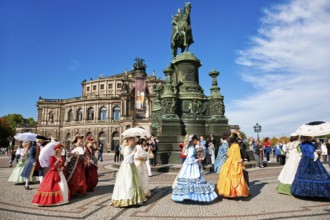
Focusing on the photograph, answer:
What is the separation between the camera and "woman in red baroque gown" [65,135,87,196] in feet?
22.5

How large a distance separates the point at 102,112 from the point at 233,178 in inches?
2471

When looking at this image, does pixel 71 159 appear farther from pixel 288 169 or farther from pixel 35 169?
pixel 288 169

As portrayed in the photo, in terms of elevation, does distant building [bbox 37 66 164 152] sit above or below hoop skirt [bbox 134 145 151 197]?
above

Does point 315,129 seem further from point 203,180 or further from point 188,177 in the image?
point 188,177

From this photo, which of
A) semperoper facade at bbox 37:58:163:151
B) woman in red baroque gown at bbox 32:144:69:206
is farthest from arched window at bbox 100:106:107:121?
woman in red baroque gown at bbox 32:144:69:206

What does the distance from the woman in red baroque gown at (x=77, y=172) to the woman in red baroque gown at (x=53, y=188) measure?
621mm

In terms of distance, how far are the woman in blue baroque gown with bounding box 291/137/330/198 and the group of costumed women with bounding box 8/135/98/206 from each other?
6099 mm

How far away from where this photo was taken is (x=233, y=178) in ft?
19.9

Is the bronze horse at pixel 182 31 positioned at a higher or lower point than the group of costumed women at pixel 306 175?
A: higher

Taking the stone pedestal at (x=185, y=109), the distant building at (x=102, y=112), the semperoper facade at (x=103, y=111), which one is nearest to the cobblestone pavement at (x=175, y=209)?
the stone pedestal at (x=185, y=109)

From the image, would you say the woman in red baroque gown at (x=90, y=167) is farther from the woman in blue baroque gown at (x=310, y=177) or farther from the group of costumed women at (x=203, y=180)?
the woman in blue baroque gown at (x=310, y=177)

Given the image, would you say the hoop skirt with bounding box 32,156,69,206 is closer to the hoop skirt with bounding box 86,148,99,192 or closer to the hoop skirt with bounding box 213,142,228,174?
the hoop skirt with bounding box 86,148,99,192

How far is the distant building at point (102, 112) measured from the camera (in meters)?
61.8

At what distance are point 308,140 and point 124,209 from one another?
17.4 ft
